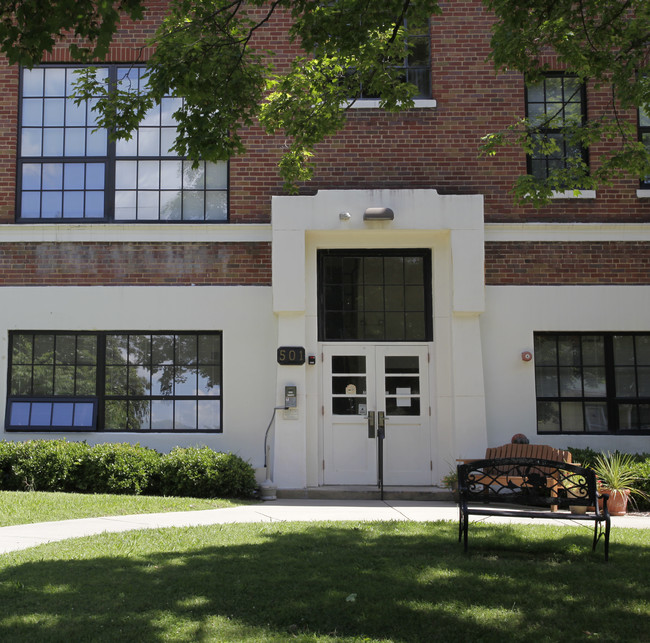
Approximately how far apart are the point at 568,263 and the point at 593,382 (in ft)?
6.71

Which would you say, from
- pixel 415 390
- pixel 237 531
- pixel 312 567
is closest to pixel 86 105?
pixel 415 390

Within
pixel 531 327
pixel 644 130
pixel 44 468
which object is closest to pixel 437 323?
pixel 531 327

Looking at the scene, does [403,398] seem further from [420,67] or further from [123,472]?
[420,67]

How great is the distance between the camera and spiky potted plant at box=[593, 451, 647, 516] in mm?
9984

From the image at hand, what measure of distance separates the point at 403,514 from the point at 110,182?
7478 mm

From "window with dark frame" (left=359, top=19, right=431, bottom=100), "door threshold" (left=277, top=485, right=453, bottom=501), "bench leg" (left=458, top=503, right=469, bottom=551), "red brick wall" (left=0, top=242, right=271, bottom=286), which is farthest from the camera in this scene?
"window with dark frame" (left=359, top=19, right=431, bottom=100)

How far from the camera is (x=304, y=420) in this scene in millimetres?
11844

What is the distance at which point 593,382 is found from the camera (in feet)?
40.7

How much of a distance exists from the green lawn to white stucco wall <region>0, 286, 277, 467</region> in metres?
2.17

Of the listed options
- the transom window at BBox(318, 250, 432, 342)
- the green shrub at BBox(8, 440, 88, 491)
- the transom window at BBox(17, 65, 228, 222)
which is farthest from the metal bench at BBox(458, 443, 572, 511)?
the transom window at BBox(17, 65, 228, 222)

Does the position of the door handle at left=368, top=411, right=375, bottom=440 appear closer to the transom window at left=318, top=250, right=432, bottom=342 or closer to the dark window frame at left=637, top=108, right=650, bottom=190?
the transom window at left=318, top=250, right=432, bottom=342

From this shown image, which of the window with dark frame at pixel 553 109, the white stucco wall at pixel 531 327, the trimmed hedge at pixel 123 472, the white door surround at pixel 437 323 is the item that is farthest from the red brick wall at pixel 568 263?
the trimmed hedge at pixel 123 472

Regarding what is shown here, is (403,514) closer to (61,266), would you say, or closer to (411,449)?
(411,449)

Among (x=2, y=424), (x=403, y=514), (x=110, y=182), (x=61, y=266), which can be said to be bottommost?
(x=403, y=514)
